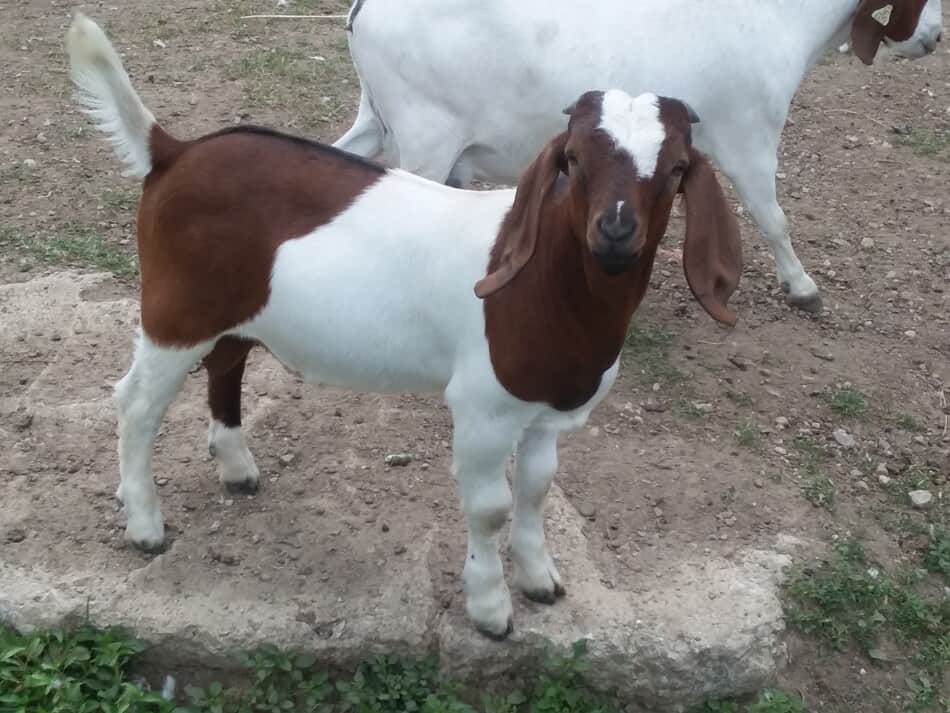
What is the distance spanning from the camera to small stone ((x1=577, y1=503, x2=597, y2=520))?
3535mm

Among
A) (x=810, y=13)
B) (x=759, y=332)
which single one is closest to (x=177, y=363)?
(x=759, y=332)

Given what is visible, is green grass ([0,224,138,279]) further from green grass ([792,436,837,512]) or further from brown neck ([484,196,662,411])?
green grass ([792,436,837,512])

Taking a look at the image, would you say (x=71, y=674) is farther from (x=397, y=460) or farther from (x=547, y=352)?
(x=547, y=352)

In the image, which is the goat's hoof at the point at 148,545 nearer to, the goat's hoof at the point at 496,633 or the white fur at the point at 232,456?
the white fur at the point at 232,456

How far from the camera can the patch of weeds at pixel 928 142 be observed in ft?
20.5

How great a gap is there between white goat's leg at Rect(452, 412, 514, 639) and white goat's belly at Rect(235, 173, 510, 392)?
8.2 inches

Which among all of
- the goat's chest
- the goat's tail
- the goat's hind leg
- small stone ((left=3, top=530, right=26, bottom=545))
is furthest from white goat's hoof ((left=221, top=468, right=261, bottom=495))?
the goat's chest

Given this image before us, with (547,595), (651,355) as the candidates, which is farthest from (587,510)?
(651,355)

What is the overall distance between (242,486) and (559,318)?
1.45 meters

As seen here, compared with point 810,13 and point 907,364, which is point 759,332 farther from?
point 810,13

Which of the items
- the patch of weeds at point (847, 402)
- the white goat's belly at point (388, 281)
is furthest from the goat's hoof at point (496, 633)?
the patch of weeds at point (847, 402)

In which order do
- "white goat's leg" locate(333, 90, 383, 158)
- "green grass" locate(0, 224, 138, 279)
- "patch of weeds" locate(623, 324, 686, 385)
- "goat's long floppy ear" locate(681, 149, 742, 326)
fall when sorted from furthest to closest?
"green grass" locate(0, 224, 138, 279), "white goat's leg" locate(333, 90, 383, 158), "patch of weeds" locate(623, 324, 686, 385), "goat's long floppy ear" locate(681, 149, 742, 326)

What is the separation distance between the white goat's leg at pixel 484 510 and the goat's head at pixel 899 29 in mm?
2711

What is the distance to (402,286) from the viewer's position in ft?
9.03
